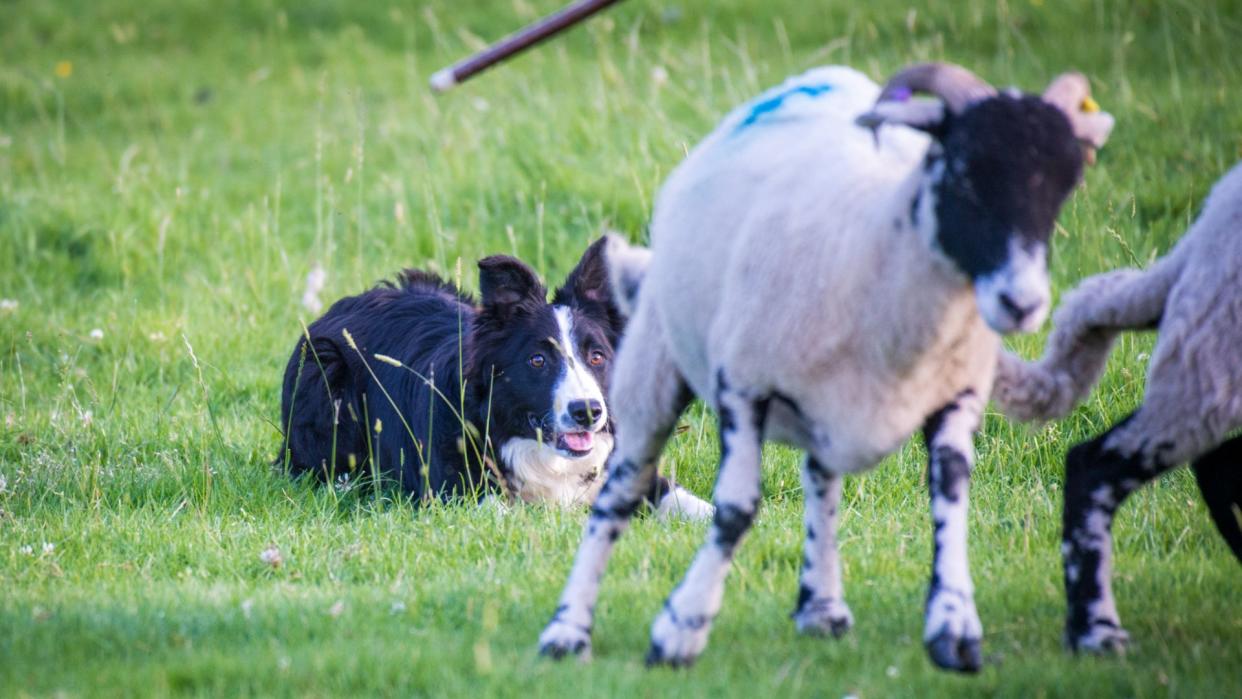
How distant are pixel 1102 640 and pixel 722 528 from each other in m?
1.15

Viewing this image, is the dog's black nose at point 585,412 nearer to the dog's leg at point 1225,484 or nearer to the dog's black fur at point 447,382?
the dog's black fur at point 447,382

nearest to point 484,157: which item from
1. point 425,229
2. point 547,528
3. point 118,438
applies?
point 425,229

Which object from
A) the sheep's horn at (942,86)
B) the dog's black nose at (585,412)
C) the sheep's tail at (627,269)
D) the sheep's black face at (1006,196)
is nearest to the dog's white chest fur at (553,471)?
the dog's black nose at (585,412)

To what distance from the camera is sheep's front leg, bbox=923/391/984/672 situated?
11.3 ft

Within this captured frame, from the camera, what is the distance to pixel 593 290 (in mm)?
6727

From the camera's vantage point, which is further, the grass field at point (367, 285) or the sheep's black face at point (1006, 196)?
the grass field at point (367, 285)

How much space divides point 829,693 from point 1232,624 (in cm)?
138

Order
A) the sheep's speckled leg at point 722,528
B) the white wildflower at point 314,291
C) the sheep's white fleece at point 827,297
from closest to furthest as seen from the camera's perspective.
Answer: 1. the sheep's white fleece at point 827,297
2. the sheep's speckled leg at point 722,528
3. the white wildflower at point 314,291

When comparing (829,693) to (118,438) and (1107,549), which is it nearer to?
(1107,549)

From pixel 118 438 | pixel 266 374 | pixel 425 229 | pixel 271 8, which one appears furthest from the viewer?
pixel 271 8

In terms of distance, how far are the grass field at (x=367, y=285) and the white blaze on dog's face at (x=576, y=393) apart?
1.68ft

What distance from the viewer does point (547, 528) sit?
537 centimetres

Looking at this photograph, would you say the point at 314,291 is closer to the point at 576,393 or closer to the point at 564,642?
the point at 576,393

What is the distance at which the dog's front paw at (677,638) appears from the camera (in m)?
3.70
